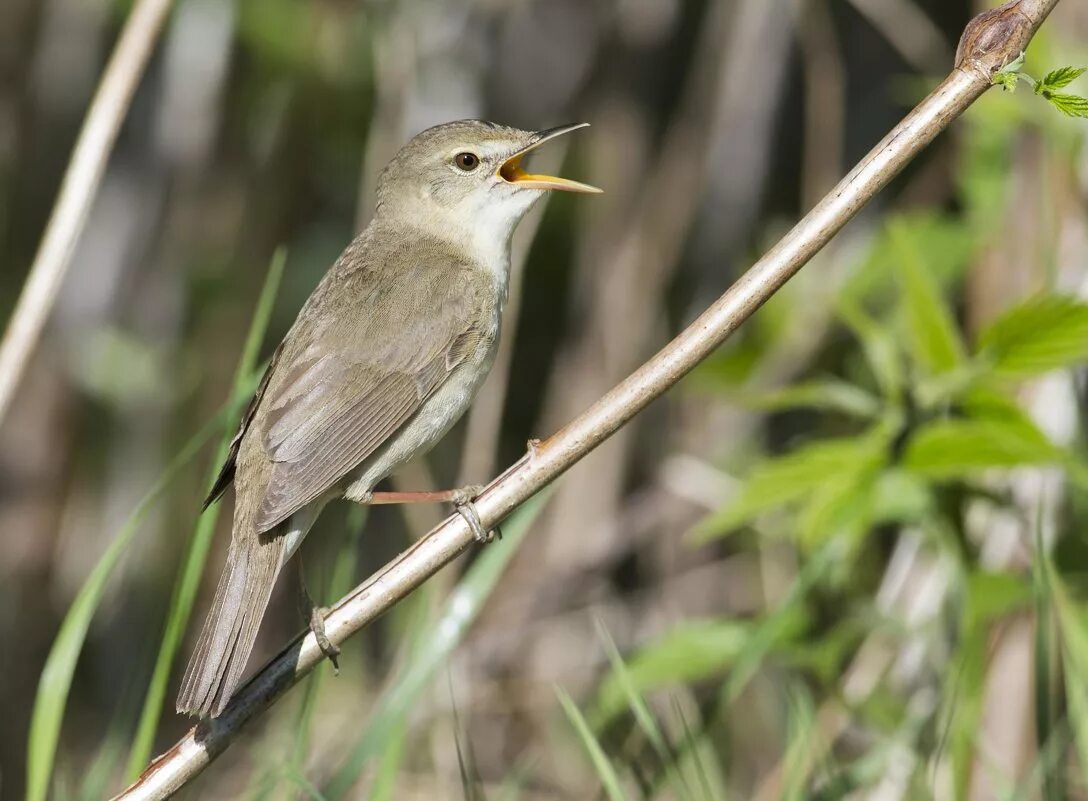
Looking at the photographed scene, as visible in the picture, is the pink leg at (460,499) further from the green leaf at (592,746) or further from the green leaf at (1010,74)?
the green leaf at (1010,74)

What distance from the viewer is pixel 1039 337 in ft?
9.11

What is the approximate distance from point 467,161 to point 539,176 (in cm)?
22

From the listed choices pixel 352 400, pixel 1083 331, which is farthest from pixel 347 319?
pixel 1083 331

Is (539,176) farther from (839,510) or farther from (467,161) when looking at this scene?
(839,510)

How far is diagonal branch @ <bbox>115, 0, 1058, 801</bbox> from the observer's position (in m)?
1.89

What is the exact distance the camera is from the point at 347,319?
10.2 feet

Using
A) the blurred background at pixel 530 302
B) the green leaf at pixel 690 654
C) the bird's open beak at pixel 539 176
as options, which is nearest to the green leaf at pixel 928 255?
the blurred background at pixel 530 302

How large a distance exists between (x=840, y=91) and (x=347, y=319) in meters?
3.03

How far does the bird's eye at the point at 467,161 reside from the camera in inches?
136

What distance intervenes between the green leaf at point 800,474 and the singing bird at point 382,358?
2.09 ft

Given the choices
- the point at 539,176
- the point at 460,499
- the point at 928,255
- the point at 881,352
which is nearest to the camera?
the point at 460,499

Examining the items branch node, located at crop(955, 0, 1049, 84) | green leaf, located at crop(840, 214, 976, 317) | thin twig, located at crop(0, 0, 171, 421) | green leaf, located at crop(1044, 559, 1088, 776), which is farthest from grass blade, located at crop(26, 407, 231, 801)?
green leaf, located at crop(840, 214, 976, 317)

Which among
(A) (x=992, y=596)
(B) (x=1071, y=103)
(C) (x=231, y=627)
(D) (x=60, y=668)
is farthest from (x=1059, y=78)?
(D) (x=60, y=668)

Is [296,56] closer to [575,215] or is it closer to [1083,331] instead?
[575,215]
